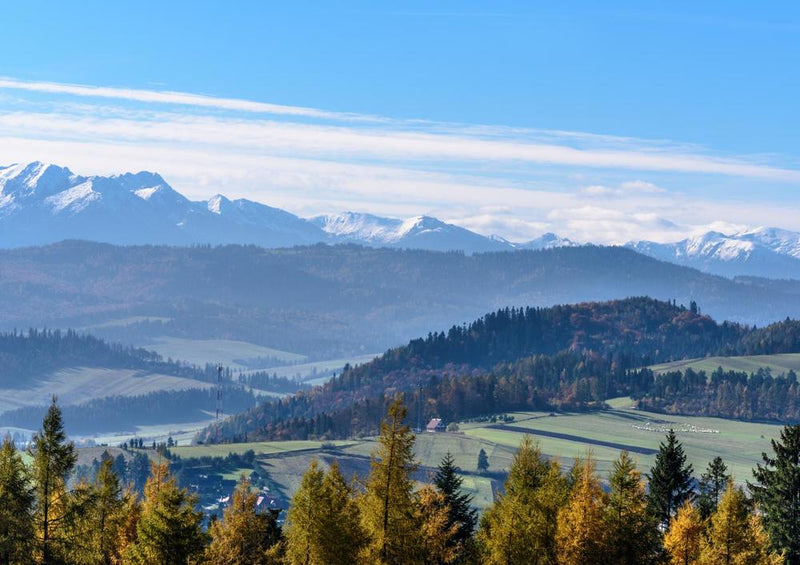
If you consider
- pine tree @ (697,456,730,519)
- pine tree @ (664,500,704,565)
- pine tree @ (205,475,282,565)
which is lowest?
pine tree @ (205,475,282,565)

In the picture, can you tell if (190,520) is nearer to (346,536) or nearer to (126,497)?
(346,536)

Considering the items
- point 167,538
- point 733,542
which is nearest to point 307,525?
point 167,538

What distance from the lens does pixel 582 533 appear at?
91.2 metres

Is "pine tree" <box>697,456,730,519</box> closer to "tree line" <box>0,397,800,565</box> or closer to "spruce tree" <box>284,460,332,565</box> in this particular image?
"tree line" <box>0,397,800,565</box>

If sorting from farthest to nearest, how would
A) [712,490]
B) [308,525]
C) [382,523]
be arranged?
[712,490]
[382,523]
[308,525]

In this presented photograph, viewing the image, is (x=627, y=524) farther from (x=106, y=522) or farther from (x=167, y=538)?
(x=106, y=522)

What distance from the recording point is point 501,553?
9244 cm

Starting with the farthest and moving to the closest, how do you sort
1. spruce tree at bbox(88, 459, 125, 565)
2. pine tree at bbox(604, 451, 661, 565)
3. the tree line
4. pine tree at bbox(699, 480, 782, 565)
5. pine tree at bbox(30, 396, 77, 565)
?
spruce tree at bbox(88, 459, 125, 565)
pine tree at bbox(699, 480, 782, 565)
pine tree at bbox(604, 451, 661, 565)
pine tree at bbox(30, 396, 77, 565)
the tree line

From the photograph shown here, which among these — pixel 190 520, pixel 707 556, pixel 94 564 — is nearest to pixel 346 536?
pixel 190 520

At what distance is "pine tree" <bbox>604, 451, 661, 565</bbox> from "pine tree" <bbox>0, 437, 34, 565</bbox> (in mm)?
38718

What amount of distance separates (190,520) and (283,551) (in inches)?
1295

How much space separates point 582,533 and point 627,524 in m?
4.54

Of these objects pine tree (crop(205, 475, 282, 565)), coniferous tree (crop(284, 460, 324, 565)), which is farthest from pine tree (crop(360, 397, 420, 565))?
pine tree (crop(205, 475, 282, 565))

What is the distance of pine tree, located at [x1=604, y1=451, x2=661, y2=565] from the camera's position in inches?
3671
